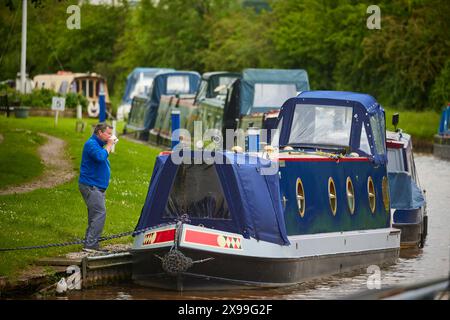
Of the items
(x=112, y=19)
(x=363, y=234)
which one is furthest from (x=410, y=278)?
(x=112, y=19)

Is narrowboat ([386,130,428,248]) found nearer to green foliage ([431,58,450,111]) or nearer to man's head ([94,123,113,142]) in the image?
man's head ([94,123,113,142])

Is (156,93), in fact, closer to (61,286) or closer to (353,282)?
(353,282)

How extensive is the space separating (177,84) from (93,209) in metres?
38.0

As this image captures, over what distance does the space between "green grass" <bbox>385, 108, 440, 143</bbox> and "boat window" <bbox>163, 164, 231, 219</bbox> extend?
36.1 meters

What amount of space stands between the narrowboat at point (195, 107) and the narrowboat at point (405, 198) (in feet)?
59.2

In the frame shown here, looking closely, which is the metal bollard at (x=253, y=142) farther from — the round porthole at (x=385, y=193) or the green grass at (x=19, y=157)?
the green grass at (x=19, y=157)

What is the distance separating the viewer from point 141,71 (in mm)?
68438

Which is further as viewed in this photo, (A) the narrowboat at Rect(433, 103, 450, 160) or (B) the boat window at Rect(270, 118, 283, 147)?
(A) the narrowboat at Rect(433, 103, 450, 160)

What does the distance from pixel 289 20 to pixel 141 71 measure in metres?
10.4

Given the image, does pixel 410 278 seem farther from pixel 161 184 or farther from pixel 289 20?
pixel 289 20

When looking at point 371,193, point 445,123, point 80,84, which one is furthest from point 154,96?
point 371,193

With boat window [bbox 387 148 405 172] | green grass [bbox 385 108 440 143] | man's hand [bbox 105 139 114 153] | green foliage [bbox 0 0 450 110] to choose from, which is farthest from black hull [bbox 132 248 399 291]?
green grass [bbox 385 108 440 143]

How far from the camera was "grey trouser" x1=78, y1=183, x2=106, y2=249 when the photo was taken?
19141 mm

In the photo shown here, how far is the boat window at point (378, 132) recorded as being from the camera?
73.2ft
